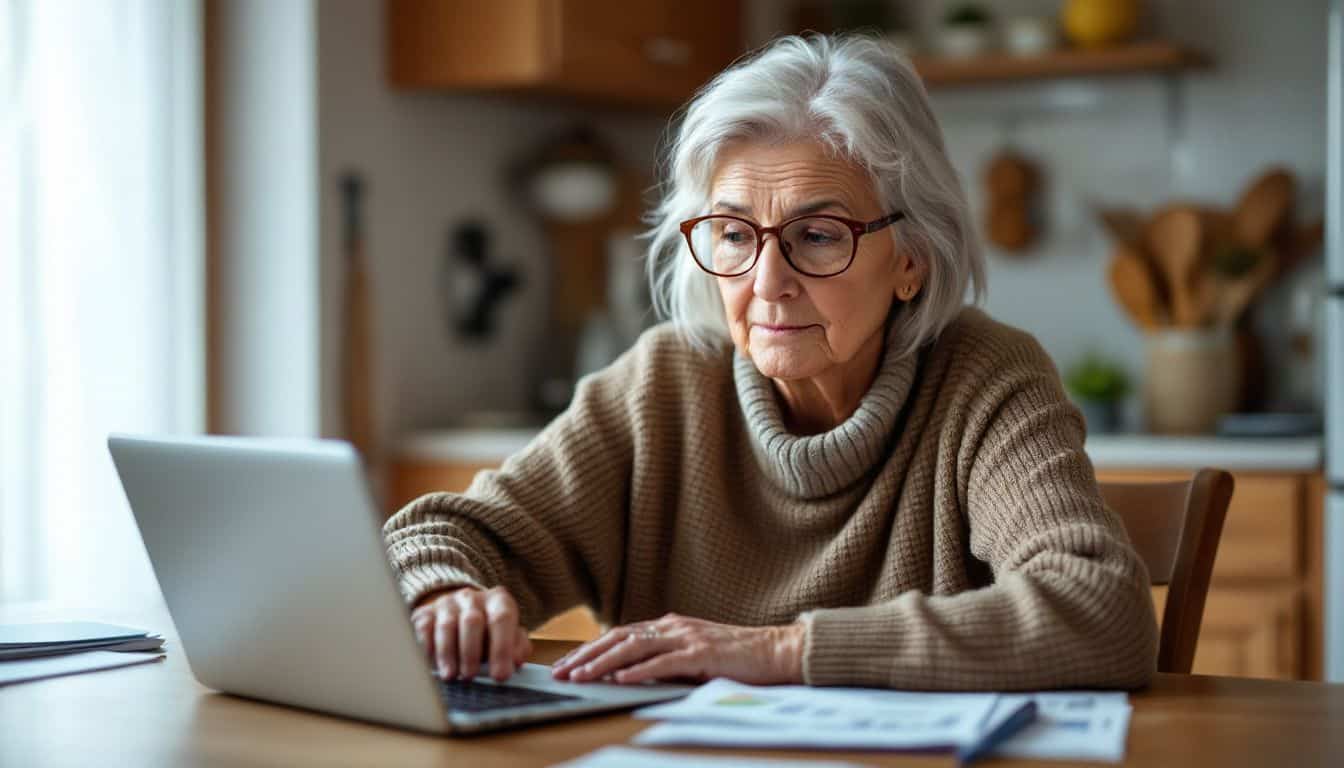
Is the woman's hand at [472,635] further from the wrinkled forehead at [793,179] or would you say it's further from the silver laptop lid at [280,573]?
the wrinkled forehead at [793,179]

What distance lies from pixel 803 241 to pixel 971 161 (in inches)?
87.1

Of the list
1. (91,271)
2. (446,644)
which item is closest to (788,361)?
(446,644)

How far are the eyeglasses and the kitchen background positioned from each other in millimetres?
1520

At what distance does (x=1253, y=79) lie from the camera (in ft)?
11.5

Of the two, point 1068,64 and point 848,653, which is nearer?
point 848,653

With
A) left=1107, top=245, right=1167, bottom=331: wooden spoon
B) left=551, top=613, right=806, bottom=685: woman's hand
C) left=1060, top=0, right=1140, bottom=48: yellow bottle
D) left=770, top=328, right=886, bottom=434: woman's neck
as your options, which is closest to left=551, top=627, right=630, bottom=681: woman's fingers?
left=551, top=613, right=806, bottom=685: woman's hand

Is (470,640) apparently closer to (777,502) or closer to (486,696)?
(486,696)

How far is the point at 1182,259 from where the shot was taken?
3.44m

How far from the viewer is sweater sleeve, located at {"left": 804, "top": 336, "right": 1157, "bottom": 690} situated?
1.25m

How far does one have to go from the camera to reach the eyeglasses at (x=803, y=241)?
168 cm

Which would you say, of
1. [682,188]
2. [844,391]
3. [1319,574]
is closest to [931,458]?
[844,391]

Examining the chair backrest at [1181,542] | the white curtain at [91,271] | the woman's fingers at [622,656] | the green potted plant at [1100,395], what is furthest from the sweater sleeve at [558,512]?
the green potted plant at [1100,395]

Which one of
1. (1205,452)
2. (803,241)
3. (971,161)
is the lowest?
(1205,452)

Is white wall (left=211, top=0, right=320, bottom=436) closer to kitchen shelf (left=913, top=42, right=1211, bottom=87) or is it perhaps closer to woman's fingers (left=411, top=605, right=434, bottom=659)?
kitchen shelf (left=913, top=42, right=1211, bottom=87)
